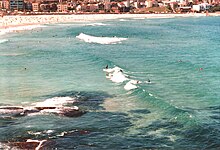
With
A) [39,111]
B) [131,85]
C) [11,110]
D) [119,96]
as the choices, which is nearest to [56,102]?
[39,111]

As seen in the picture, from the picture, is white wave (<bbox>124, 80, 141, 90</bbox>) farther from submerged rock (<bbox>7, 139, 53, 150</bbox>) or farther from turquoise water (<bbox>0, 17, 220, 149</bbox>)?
submerged rock (<bbox>7, 139, 53, 150</bbox>)

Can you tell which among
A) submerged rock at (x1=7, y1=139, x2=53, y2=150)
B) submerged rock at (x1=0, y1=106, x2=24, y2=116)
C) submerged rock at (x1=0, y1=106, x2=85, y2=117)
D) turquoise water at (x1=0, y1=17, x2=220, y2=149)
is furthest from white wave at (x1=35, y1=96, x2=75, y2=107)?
submerged rock at (x1=7, y1=139, x2=53, y2=150)

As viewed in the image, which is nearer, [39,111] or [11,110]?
[39,111]

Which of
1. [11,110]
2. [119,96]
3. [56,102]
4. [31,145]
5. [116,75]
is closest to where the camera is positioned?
[31,145]

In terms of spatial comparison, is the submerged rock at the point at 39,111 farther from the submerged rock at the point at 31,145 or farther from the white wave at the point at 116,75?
the white wave at the point at 116,75

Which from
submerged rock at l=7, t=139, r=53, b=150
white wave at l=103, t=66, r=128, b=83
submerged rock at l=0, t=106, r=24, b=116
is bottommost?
submerged rock at l=7, t=139, r=53, b=150

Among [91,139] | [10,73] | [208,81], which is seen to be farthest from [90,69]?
[91,139]

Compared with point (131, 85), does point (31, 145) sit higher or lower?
lower

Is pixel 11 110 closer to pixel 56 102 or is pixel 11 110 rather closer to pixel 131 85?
pixel 56 102
